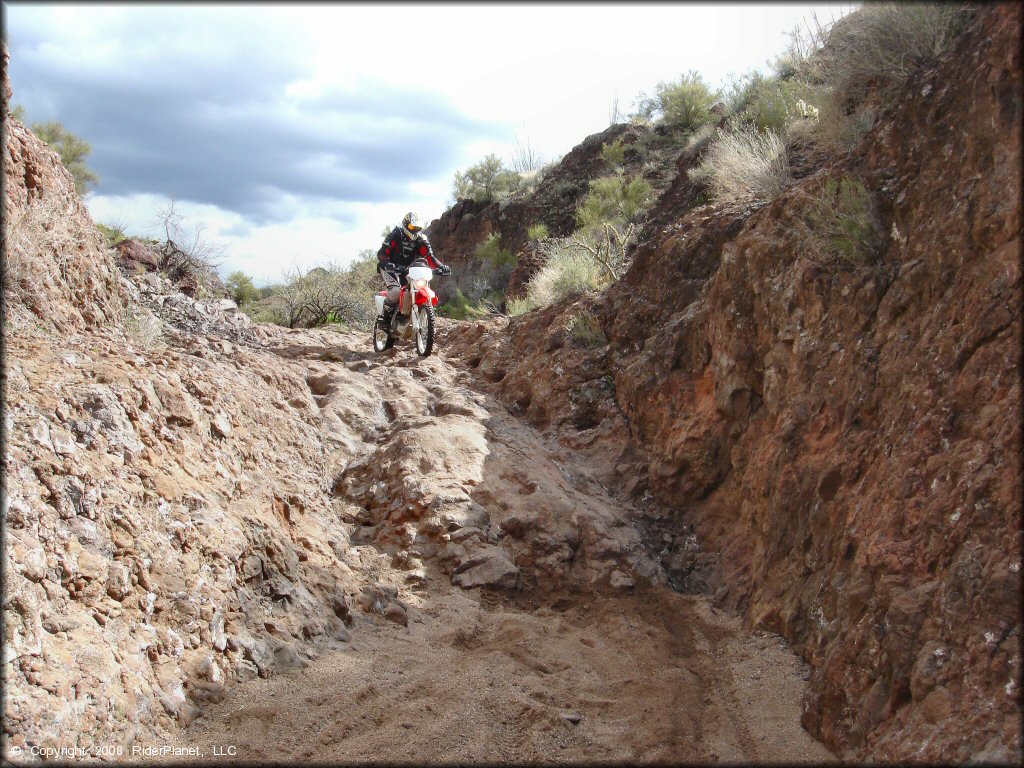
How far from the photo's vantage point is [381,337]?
11.2m

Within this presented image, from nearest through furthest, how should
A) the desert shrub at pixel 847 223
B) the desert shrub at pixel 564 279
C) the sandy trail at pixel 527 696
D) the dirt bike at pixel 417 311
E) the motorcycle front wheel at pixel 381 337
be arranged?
the sandy trail at pixel 527 696
the desert shrub at pixel 847 223
the dirt bike at pixel 417 311
the desert shrub at pixel 564 279
the motorcycle front wheel at pixel 381 337

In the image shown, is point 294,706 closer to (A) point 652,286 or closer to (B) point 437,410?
(B) point 437,410

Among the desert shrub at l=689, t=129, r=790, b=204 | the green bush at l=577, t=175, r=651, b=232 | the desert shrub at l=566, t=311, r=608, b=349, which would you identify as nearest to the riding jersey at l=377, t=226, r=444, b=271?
the desert shrub at l=566, t=311, r=608, b=349

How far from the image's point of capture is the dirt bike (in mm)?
10342

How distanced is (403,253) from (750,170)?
5520mm

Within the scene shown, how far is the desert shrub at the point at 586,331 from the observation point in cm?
945

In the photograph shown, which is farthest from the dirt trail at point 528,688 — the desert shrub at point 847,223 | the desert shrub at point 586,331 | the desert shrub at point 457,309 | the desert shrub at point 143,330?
the desert shrub at point 457,309

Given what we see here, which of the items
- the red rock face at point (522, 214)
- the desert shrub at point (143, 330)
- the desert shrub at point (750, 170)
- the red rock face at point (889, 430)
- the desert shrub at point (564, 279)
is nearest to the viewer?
the red rock face at point (889, 430)

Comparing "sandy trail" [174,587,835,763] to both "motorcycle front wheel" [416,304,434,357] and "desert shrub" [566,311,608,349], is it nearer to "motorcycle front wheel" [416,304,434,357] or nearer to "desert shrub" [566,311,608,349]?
"desert shrub" [566,311,608,349]

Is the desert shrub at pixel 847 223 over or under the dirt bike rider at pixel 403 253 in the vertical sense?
under

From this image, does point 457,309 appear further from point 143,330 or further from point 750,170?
point 143,330

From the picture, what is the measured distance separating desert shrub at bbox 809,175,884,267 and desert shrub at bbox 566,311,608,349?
396 centimetres

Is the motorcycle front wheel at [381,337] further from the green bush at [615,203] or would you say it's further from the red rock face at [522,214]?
the red rock face at [522,214]

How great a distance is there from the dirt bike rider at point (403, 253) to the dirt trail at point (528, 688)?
225 inches
